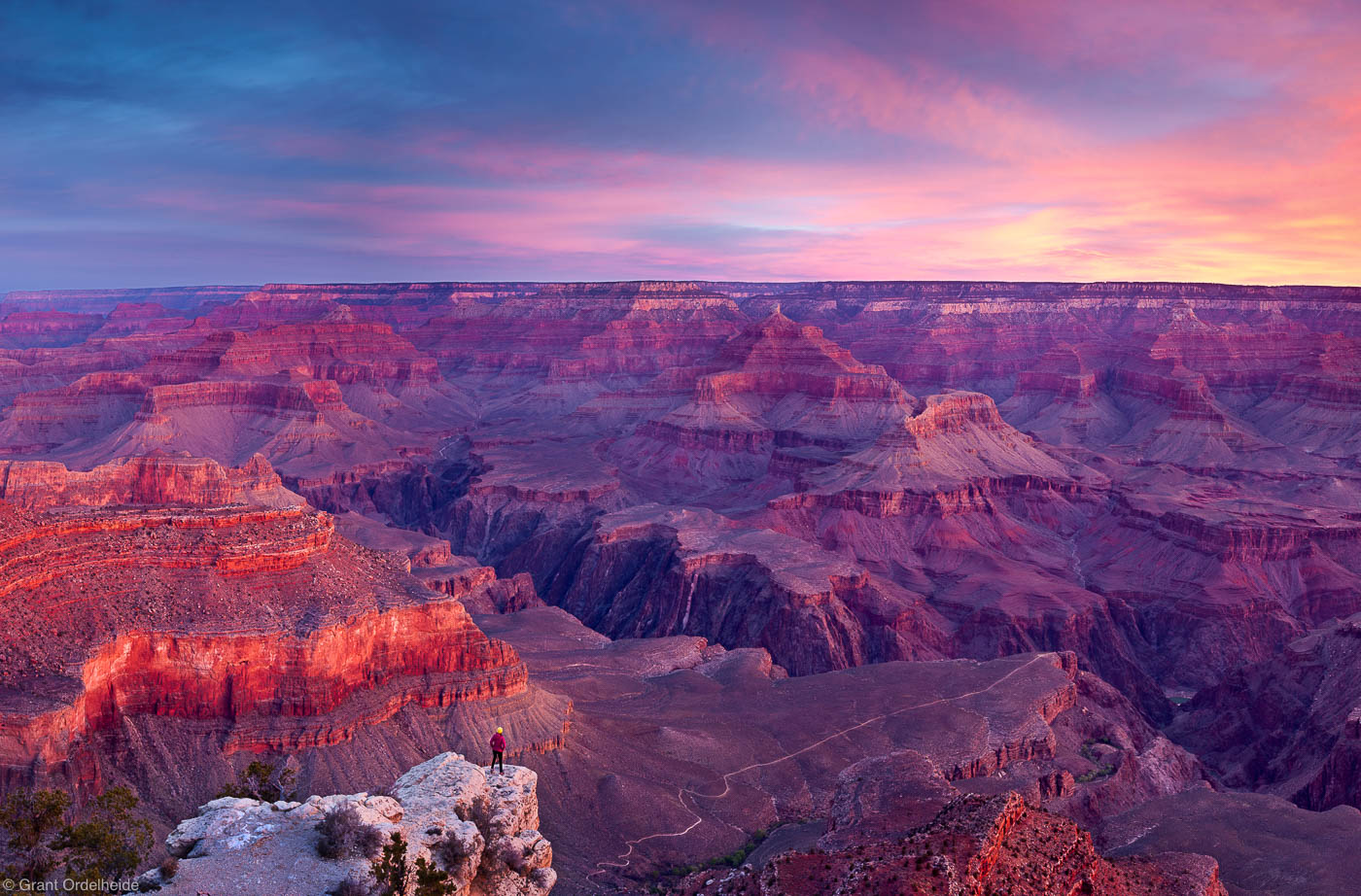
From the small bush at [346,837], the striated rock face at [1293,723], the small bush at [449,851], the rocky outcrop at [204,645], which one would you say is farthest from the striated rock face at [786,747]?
the small bush at [346,837]

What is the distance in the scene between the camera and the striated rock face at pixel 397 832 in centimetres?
2627

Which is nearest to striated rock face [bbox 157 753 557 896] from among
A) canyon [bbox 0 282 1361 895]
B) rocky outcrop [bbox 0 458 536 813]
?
canyon [bbox 0 282 1361 895]

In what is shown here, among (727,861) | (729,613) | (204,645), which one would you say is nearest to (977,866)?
(727,861)

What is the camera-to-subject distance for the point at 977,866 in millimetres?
28016

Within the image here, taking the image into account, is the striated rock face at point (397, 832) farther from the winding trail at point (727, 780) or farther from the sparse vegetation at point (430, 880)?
the winding trail at point (727, 780)

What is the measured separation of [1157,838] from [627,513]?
288 ft

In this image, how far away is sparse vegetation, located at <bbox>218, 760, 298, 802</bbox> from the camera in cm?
3600

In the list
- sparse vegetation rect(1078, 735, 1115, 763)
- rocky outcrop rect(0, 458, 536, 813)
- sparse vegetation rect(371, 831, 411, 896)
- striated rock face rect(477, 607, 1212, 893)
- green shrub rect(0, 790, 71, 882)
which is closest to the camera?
sparse vegetation rect(371, 831, 411, 896)

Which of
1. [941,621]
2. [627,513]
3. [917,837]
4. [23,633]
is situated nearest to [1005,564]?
[941,621]

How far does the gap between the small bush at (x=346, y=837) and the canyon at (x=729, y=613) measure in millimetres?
11532

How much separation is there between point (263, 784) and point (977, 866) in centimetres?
2556

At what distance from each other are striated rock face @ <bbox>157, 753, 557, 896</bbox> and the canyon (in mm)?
7362

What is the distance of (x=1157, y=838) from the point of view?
147 ft

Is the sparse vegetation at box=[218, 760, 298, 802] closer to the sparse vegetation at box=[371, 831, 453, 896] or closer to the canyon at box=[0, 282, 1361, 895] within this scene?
the canyon at box=[0, 282, 1361, 895]
